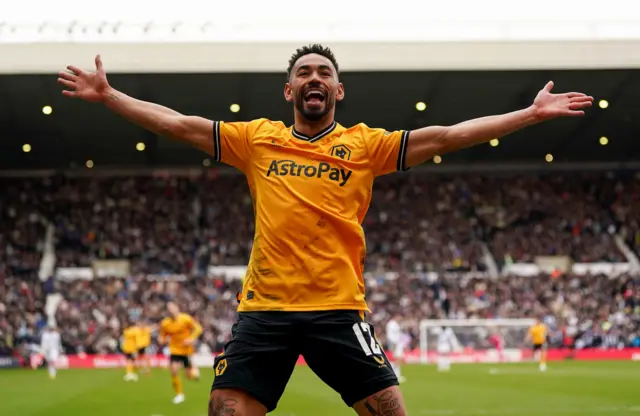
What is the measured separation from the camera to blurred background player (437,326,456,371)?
95.8 ft

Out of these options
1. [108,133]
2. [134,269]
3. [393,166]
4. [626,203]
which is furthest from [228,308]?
[393,166]

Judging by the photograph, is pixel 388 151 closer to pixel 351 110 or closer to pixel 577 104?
pixel 577 104

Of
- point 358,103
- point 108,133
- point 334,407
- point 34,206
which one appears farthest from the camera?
point 34,206

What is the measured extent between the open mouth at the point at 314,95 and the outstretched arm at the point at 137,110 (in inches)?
23.6

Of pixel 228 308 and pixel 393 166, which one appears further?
pixel 228 308

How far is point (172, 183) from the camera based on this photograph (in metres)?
42.4

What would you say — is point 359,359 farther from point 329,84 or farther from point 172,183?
point 172,183

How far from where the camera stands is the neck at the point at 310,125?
5398mm

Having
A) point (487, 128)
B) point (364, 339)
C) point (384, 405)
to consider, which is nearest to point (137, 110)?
point (364, 339)

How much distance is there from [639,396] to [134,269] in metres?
25.9

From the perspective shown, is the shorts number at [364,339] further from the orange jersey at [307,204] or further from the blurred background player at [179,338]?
the blurred background player at [179,338]

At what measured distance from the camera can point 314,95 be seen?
5293mm

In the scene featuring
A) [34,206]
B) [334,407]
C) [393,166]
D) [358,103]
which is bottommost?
[334,407]

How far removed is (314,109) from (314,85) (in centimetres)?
14
